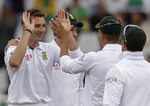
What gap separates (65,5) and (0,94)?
3.72m

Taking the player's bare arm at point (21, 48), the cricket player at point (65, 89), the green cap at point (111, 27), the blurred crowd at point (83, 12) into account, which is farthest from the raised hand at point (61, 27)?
the blurred crowd at point (83, 12)

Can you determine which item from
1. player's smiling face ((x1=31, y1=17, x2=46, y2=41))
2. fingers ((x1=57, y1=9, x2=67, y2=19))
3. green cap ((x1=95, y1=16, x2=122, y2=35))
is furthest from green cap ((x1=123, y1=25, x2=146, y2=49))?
player's smiling face ((x1=31, y1=17, x2=46, y2=41))

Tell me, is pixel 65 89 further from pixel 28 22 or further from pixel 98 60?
pixel 98 60

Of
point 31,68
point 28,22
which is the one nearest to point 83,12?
point 31,68

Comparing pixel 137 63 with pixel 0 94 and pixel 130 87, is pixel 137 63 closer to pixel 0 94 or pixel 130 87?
pixel 130 87

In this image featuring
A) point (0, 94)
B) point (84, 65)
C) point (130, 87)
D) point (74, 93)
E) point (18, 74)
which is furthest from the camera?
point (0, 94)

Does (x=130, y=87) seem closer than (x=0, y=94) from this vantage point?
Yes

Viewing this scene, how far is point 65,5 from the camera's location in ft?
60.3

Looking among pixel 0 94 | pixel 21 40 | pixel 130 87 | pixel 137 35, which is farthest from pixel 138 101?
pixel 0 94

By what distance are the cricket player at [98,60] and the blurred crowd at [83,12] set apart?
7995 mm

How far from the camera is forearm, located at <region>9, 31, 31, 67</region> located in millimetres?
8648

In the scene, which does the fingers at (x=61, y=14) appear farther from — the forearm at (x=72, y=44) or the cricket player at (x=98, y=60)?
the forearm at (x=72, y=44)

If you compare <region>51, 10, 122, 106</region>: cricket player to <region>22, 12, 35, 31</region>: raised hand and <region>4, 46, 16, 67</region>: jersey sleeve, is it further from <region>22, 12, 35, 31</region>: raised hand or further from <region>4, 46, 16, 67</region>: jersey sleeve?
<region>4, 46, 16, 67</region>: jersey sleeve

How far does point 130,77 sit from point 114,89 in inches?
9.3
